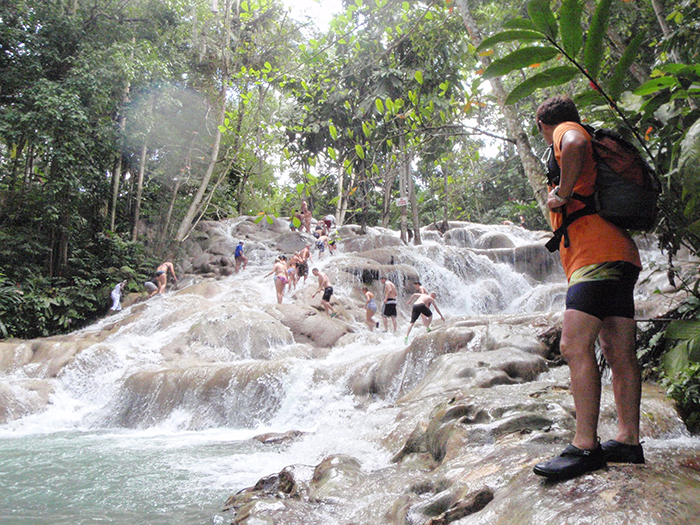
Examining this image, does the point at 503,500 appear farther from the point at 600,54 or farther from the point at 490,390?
the point at 490,390

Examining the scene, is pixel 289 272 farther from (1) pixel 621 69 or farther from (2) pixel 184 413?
(1) pixel 621 69

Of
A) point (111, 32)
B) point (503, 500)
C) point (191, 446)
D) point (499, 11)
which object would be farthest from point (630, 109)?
point (111, 32)

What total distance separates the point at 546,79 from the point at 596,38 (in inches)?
10.5

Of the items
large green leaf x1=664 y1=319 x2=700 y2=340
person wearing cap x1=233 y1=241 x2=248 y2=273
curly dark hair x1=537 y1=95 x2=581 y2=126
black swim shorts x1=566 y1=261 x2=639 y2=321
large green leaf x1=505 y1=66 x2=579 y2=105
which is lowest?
large green leaf x1=664 y1=319 x2=700 y2=340

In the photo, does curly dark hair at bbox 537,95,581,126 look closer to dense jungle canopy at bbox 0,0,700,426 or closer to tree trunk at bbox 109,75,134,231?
dense jungle canopy at bbox 0,0,700,426

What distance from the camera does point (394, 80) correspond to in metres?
18.9

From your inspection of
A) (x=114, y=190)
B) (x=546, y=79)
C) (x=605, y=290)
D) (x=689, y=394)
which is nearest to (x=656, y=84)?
(x=546, y=79)

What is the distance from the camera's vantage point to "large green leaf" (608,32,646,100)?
2297mm

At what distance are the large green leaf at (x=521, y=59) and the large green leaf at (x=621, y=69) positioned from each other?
15.9 inches

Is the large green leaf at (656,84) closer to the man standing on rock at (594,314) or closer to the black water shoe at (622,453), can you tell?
the man standing on rock at (594,314)

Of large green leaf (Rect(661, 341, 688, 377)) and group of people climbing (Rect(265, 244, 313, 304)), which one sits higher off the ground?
group of people climbing (Rect(265, 244, 313, 304))

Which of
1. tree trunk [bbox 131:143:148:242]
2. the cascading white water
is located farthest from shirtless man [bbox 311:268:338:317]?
tree trunk [bbox 131:143:148:242]

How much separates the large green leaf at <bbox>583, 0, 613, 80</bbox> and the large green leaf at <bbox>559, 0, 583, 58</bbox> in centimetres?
9

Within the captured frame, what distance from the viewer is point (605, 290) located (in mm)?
2215
